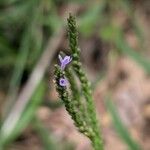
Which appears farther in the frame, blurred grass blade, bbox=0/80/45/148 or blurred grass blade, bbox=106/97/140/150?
blurred grass blade, bbox=0/80/45/148

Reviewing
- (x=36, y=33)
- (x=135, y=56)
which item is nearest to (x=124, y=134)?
(x=135, y=56)

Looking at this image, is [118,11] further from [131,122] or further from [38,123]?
[38,123]

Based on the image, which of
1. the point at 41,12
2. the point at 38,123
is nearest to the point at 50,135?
the point at 38,123

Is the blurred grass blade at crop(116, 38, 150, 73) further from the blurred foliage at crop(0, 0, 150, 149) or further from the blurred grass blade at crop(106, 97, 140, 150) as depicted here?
the blurred grass blade at crop(106, 97, 140, 150)

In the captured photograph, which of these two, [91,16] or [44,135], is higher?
[91,16]

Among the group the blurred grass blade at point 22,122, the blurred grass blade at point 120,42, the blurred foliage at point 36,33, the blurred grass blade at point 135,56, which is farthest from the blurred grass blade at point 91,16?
the blurred grass blade at point 22,122

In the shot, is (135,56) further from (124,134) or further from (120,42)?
(124,134)

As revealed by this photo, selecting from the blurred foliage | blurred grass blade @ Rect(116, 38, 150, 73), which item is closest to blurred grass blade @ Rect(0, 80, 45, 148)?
the blurred foliage

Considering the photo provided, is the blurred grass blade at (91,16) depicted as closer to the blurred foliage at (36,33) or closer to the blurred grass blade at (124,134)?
the blurred foliage at (36,33)
